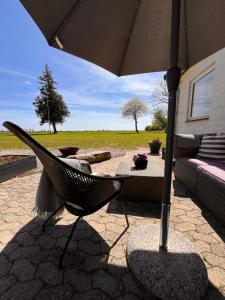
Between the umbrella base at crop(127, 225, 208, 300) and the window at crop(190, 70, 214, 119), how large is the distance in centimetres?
489

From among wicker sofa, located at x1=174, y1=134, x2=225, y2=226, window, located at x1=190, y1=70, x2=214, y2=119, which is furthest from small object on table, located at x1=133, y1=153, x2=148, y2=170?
window, located at x1=190, y1=70, x2=214, y2=119

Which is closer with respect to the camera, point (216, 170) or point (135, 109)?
point (216, 170)

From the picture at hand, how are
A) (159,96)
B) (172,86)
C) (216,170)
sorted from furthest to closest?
(159,96), (216,170), (172,86)

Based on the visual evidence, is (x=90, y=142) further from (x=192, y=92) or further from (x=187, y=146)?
(x=187, y=146)

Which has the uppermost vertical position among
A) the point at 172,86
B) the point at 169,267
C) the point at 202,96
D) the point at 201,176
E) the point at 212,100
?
the point at 202,96

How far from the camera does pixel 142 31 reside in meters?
1.60

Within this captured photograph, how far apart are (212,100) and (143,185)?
3.93 meters

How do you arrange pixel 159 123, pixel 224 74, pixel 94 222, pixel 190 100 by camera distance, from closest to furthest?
pixel 94 222, pixel 224 74, pixel 190 100, pixel 159 123

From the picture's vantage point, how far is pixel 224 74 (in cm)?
438

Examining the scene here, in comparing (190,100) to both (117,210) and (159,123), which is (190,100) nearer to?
(117,210)

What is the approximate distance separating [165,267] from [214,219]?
1.24m

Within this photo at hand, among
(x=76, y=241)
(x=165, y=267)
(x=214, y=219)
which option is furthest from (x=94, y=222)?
(x=214, y=219)

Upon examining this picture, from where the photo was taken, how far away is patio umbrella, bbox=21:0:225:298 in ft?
4.00

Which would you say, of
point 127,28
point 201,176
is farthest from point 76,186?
point 201,176
